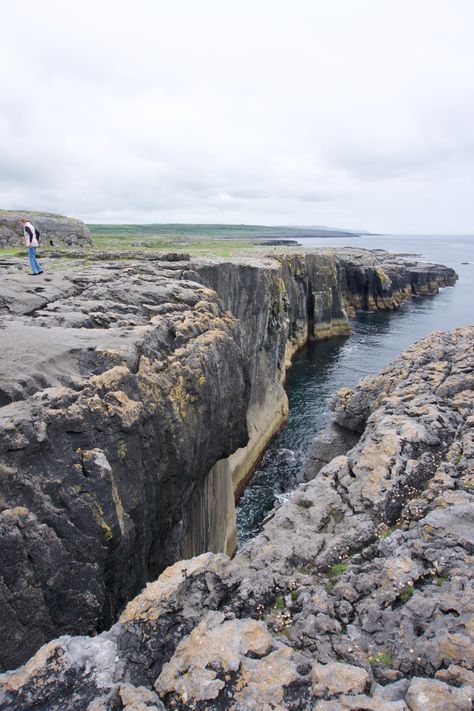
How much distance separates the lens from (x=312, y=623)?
7344 millimetres

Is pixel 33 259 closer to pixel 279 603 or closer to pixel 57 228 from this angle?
pixel 279 603

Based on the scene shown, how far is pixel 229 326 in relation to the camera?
731 inches

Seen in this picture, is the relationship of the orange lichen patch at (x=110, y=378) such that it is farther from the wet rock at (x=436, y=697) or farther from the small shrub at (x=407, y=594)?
the wet rock at (x=436, y=697)

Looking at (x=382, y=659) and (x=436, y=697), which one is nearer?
(x=436, y=697)

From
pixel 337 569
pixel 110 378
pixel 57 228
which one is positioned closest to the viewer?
pixel 337 569

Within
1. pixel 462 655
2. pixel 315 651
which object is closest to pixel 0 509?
pixel 315 651

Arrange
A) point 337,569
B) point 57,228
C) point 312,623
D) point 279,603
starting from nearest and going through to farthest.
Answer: point 312,623
point 279,603
point 337,569
point 57,228

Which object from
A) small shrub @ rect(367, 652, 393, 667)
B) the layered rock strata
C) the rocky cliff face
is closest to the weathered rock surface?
the rocky cliff face

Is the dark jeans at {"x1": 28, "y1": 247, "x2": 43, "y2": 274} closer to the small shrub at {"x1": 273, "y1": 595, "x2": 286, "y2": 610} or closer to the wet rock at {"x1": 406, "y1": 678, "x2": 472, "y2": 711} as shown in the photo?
the small shrub at {"x1": 273, "y1": 595, "x2": 286, "y2": 610}

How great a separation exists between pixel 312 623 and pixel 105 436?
5289 mm

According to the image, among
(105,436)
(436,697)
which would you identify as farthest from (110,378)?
(436,697)

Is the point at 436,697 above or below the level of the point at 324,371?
above

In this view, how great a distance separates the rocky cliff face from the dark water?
7.70 m

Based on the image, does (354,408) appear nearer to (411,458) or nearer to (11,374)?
(411,458)
